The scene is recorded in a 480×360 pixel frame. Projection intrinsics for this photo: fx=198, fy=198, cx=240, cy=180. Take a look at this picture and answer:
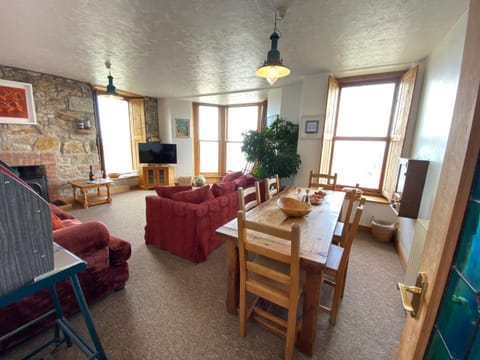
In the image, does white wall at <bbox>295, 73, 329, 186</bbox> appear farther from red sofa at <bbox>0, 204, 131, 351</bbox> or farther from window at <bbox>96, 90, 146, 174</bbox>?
window at <bbox>96, 90, 146, 174</bbox>

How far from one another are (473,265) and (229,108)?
6371 millimetres

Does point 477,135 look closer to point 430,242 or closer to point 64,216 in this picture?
point 430,242

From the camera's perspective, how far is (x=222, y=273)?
6.97 ft

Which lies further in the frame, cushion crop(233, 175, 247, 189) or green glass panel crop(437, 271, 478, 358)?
cushion crop(233, 175, 247, 189)

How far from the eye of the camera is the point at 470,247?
51 centimetres

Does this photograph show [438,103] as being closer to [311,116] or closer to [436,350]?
[311,116]

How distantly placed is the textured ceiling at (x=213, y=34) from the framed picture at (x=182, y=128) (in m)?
2.32

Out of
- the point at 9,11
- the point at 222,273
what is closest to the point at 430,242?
the point at 222,273

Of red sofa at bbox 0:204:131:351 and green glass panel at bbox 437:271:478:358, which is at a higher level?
green glass panel at bbox 437:271:478:358

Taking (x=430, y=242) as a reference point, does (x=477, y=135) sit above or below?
above

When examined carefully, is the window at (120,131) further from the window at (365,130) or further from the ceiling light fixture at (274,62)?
the window at (365,130)

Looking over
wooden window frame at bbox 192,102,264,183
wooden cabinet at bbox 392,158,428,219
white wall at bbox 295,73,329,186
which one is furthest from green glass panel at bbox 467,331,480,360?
wooden window frame at bbox 192,102,264,183

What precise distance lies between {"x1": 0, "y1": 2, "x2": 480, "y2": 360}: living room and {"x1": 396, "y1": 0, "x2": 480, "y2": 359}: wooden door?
1.79 m

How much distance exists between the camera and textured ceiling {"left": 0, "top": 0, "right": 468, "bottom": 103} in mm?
1751
